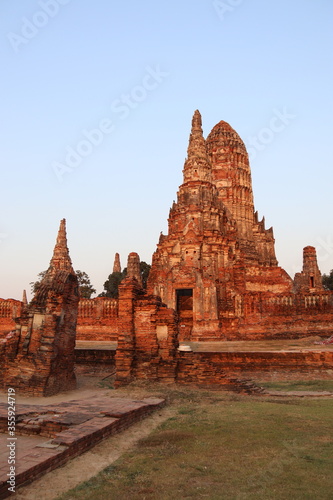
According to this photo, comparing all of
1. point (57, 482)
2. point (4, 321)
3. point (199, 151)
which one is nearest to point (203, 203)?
point (199, 151)

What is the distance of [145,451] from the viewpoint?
5.32 meters

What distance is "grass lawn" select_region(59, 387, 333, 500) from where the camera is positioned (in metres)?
3.96

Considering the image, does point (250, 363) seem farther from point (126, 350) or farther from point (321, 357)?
point (126, 350)

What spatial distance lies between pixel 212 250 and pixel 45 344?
66.6 ft

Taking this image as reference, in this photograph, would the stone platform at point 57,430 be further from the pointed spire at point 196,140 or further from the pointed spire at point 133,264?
the pointed spire at point 196,140

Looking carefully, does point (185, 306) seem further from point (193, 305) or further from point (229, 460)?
point (229, 460)

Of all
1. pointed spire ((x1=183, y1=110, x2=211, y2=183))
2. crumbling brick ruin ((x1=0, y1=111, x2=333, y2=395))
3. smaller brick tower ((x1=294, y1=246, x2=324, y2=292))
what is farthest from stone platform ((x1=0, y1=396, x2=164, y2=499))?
smaller brick tower ((x1=294, y1=246, x2=324, y2=292))

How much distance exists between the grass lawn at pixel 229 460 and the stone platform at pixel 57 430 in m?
0.55

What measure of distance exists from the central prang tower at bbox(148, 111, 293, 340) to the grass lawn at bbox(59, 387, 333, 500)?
17480mm

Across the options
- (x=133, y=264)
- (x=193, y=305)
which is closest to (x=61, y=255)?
(x=133, y=264)

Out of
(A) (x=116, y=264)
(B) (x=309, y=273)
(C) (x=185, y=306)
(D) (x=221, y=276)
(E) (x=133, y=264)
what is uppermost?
(A) (x=116, y=264)

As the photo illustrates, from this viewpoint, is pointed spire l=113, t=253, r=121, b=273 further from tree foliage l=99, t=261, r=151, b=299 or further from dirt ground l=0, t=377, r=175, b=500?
dirt ground l=0, t=377, r=175, b=500

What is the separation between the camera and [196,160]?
34031 millimetres

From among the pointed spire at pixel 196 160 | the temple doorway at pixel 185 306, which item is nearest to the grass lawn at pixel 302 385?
the temple doorway at pixel 185 306
